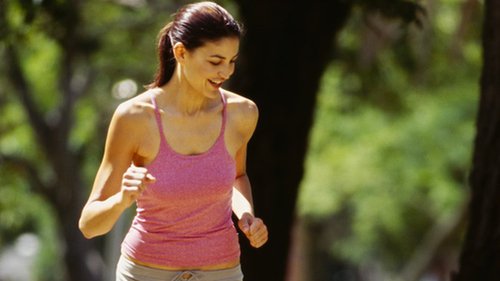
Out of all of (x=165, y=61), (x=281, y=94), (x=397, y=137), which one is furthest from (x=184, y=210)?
(x=397, y=137)

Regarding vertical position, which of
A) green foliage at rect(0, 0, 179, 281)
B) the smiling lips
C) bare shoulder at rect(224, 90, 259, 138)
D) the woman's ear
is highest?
the woman's ear

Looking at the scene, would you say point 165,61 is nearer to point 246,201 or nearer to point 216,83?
point 216,83

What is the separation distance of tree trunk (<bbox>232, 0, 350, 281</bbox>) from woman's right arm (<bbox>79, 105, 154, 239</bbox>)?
419cm

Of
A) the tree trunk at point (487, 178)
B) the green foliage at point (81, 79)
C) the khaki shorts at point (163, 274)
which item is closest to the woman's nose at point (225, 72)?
the khaki shorts at point (163, 274)

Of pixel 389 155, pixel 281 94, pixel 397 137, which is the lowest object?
pixel 389 155

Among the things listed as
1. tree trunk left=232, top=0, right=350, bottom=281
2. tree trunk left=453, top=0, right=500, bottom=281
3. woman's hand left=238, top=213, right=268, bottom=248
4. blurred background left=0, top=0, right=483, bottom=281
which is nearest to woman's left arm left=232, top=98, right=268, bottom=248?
woman's hand left=238, top=213, right=268, bottom=248

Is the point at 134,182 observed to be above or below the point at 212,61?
below

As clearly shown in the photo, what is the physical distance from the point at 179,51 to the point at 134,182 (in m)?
0.59

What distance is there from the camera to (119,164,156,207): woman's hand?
454cm

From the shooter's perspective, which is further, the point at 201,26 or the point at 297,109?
the point at 297,109

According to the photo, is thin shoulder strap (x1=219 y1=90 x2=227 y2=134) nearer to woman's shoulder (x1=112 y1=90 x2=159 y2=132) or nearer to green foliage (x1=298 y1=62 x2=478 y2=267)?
woman's shoulder (x1=112 y1=90 x2=159 y2=132)

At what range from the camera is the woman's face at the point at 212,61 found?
4.88 meters

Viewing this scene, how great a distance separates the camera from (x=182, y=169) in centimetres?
488

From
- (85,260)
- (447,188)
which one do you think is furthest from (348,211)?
(85,260)
